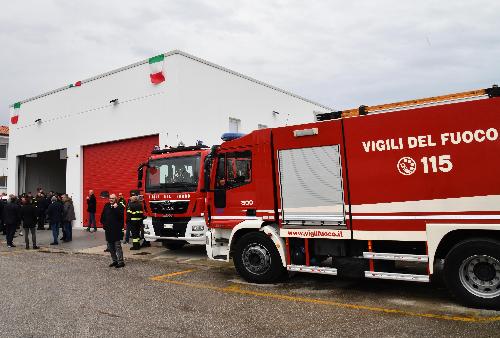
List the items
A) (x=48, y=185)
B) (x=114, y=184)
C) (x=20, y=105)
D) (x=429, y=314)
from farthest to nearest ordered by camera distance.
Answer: (x=48, y=185)
(x=20, y=105)
(x=114, y=184)
(x=429, y=314)

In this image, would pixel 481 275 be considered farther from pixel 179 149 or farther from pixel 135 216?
pixel 135 216

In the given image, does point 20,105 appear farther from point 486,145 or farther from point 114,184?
point 486,145

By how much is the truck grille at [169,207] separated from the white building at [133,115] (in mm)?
5057

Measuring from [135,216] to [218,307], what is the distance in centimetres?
708

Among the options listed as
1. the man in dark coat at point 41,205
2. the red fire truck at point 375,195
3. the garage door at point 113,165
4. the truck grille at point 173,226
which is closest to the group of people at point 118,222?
the garage door at point 113,165

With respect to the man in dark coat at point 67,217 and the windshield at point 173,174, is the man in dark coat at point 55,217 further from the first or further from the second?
the windshield at point 173,174

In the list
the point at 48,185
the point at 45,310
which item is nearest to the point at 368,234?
the point at 45,310

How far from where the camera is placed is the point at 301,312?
18.9 feet

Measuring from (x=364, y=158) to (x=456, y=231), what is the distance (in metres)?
1.67

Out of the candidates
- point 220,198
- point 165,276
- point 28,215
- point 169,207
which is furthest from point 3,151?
point 220,198

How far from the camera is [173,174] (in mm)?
11023

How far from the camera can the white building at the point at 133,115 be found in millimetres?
16078

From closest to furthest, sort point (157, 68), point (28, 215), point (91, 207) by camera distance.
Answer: point (28, 215) → point (157, 68) → point (91, 207)

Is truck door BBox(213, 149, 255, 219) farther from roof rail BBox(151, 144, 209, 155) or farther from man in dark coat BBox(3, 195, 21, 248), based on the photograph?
man in dark coat BBox(3, 195, 21, 248)
